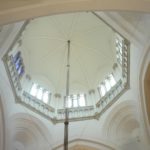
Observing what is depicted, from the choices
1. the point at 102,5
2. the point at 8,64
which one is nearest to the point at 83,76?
the point at 8,64

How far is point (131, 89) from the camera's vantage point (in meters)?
12.4

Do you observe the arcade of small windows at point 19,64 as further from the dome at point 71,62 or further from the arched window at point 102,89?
the arched window at point 102,89

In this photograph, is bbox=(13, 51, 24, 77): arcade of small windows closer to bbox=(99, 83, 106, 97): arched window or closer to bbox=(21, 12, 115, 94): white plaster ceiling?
bbox=(21, 12, 115, 94): white plaster ceiling

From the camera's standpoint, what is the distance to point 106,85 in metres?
15.6

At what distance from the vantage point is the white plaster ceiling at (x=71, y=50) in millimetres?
16609

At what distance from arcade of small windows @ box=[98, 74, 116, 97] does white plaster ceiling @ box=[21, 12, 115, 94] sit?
0.52 metres

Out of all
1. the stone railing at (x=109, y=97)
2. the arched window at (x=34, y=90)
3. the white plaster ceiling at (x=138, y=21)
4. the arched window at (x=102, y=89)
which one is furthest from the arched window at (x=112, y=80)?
the white plaster ceiling at (x=138, y=21)

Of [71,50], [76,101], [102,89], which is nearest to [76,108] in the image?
[76,101]

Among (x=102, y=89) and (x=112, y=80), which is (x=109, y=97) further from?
(x=102, y=89)

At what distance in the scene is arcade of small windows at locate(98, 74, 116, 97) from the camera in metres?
15.1

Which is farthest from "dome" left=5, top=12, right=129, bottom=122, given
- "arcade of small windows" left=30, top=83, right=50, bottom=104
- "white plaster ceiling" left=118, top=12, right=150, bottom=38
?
"white plaster ceiling" left=118, top=12, right=150, bottom=38

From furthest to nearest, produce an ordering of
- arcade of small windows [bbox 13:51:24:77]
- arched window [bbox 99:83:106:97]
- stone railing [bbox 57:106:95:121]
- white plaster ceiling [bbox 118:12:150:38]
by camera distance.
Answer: arched window [bbox 99:83:106:97], stone railing [bbox 57:106:95:121], arcade of small windows [bbox 13:51:24:77], white plaster ceiling [bbox 118:12:150:38]

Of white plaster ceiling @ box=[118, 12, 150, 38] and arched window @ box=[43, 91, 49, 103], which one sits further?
arched window @ box=[43, 91, 49, 103]

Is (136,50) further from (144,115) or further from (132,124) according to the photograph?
(132,124)
